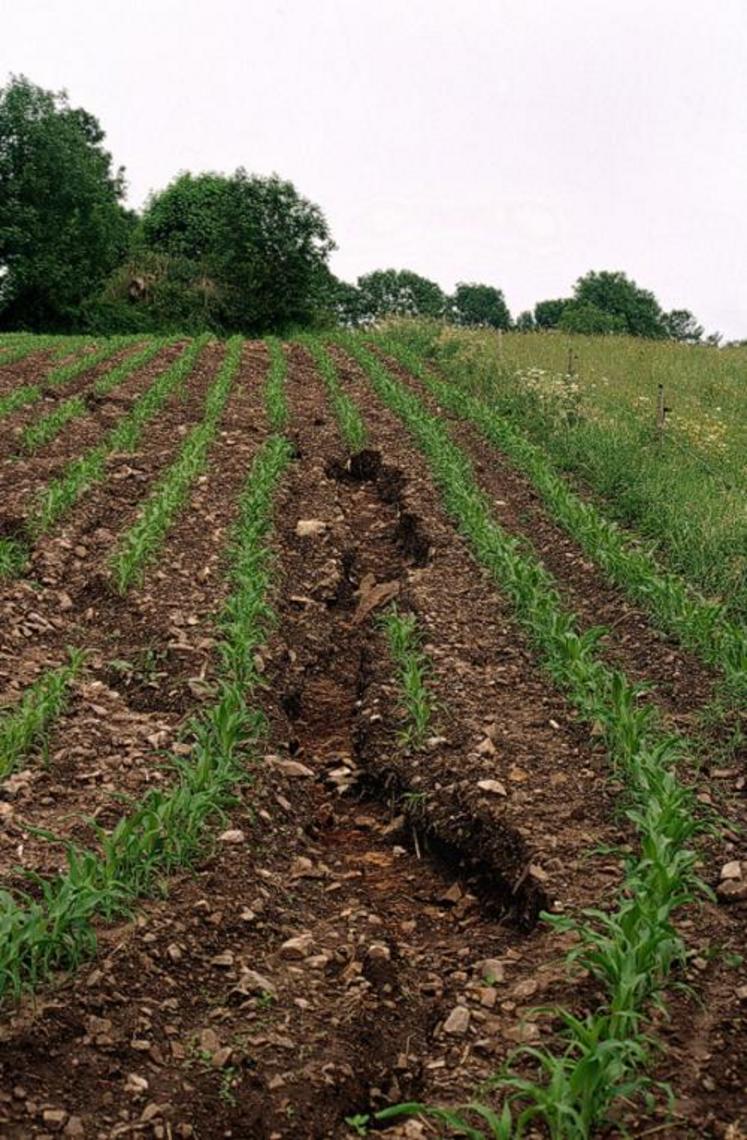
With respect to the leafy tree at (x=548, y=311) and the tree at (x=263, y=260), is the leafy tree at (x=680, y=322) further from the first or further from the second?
the tree at (x=263, y=260)

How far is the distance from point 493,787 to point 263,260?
31.1 m

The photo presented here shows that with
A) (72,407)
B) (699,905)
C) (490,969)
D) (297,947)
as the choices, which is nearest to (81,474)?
(72,407)

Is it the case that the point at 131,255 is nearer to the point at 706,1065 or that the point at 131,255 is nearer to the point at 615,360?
the point at 615,360

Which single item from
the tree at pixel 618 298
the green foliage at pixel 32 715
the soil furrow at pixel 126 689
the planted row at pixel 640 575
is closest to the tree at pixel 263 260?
the planted row at pixel 640 575

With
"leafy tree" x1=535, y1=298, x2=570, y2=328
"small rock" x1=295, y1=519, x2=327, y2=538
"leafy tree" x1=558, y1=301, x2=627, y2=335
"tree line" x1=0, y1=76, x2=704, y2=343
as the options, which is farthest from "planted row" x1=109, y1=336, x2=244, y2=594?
"leafy tree" x1=535, y1=298, x2=570, y2=328

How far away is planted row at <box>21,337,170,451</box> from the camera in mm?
10859

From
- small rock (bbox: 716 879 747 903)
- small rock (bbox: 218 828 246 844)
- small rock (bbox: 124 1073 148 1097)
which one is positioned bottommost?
small rock (bbox: 124 1073 148 1097)

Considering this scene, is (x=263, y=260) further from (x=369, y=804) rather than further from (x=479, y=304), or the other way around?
(x=479, y=304)

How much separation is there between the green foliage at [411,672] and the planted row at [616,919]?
0.69 metres

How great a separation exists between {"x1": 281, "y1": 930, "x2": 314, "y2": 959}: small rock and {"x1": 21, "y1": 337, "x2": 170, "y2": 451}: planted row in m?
8.06

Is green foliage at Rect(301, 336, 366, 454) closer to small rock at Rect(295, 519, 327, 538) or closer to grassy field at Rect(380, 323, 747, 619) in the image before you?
grassy field at Rect(380, 323, 747, 619)

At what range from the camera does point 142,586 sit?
6.86 metres

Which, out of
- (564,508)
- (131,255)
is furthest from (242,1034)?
(131,255)

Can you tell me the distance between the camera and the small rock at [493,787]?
4.45 meters
